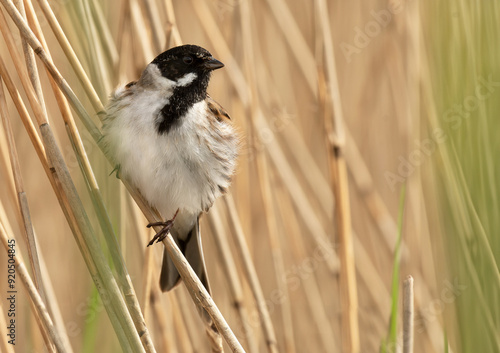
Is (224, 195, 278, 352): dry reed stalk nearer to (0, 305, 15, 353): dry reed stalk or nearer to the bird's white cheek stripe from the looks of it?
the bird's white cheek stripe

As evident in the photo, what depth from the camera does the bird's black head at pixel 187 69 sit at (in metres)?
2.20

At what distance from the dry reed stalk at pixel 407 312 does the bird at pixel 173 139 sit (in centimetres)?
75

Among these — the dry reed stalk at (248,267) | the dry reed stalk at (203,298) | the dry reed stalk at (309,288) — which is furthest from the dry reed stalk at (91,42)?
the dry reed stalk at (309,288)

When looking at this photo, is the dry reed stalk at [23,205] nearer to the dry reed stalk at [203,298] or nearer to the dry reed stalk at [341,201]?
the dry reed stalk at [203,298]

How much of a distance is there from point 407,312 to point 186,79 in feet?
3.76

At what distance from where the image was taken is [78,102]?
1620 millimetres

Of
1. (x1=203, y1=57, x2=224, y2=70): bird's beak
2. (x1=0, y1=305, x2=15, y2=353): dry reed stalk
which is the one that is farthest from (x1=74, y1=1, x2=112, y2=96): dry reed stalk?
(x1=0, y1=305, x2=15, y2=353): dry reed stalk

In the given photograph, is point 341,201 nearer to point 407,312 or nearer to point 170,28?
point 407,312

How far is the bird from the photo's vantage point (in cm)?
205

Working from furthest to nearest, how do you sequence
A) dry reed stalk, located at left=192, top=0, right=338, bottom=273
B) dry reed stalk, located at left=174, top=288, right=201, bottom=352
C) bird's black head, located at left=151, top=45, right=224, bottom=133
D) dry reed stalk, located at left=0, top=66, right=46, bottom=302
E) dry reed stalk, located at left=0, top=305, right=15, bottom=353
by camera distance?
dry reed stalk, located at left=192, top=0, right=338, bottom=273
dry reed stalk, located at left=174, top=288, right=201, bottom=352
bird's black head, located at left=151, top=45, right=224, bottom=133
dry reed stalk, located at left=0, top=305, right=15, bottom=353
dry reed stalk, located at left=0, top=66, right=46, bottom=302

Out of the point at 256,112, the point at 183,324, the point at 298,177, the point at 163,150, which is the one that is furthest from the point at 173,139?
the point at 298,177

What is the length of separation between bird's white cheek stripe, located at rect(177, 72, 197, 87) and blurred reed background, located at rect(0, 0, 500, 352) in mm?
183

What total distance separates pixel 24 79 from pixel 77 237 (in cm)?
47

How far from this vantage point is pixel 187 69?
2246mm
